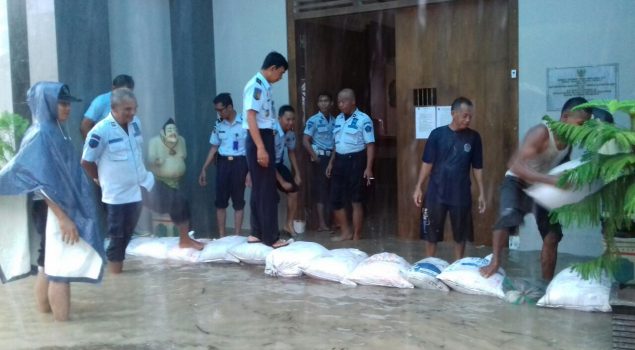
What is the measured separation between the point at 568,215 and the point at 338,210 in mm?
3877

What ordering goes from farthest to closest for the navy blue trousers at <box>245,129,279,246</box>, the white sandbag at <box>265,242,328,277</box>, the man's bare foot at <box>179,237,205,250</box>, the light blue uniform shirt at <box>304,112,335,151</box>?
the light blue uniform shirt at <box>304,112,335,151</box>
the man's bare foot at <box>179,237,205,250</box>
the navy blue trousers at <box>245,129,279,246</box>
the white sandbag at <box>265,242,328,277</box>

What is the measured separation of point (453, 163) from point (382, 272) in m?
1.16

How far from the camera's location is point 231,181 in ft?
25.8

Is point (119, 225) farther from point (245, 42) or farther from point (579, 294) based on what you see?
point (579, 294)

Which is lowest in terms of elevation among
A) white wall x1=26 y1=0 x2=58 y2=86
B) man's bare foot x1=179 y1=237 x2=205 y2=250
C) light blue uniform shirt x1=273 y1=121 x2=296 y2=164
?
man's bare foot x1=179 y1=237 x2=205 y2=250

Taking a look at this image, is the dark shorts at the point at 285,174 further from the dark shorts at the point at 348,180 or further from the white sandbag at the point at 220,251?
the white sandbag at the point at 220,251

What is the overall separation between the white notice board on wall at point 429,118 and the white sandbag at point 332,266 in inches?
87.1

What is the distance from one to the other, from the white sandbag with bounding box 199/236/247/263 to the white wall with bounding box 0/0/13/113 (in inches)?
98.7

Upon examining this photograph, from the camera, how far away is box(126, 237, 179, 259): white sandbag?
22.7 feet

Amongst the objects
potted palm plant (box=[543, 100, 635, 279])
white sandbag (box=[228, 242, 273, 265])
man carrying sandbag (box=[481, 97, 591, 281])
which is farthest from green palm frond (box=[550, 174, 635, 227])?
white sandbag (box=[228, 242, 273, 265])

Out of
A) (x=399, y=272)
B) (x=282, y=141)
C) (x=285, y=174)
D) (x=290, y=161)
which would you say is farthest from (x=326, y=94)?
(x=399, y=272)

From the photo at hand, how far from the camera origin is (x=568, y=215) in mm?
4266

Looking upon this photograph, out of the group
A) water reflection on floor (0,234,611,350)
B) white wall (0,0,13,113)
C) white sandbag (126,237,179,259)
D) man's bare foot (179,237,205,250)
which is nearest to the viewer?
water reflection on floor (0,234,611,350)

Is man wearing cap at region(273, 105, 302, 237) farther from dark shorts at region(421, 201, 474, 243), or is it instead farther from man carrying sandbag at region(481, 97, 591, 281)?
man carrying sandbag at region(481, 97, 591, 281)
